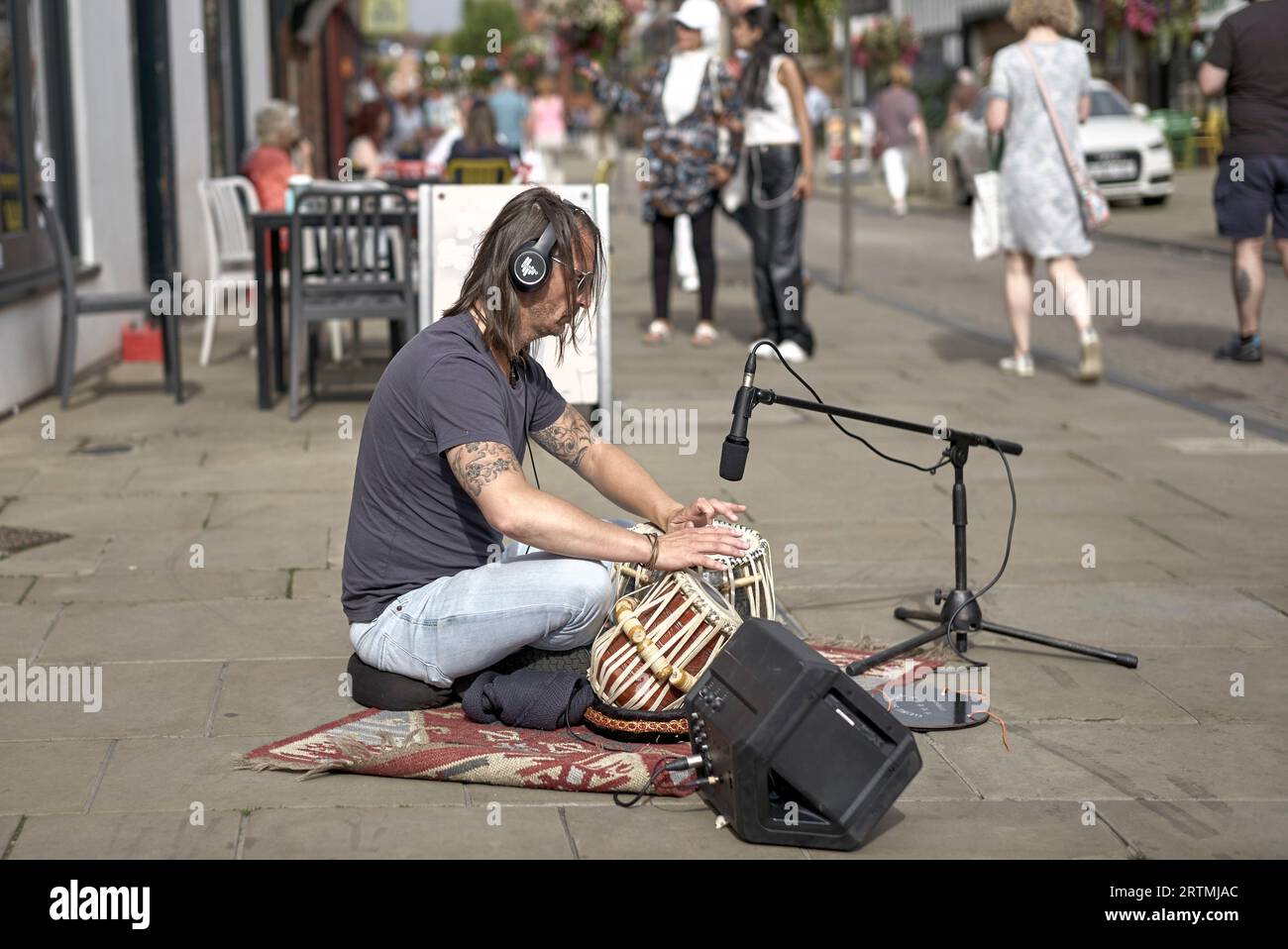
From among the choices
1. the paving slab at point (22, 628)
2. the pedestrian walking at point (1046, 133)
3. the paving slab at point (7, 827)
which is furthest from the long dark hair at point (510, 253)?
Result: the pedestrian walking at point (1046, 133)

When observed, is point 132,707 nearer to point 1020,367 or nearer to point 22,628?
point 22,628

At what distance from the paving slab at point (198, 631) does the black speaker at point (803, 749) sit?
1707 millimetres

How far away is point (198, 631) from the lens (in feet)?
16.8

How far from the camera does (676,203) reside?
34.9 ft

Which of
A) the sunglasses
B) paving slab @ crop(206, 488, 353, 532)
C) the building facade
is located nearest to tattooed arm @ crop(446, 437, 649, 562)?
the sunglasses

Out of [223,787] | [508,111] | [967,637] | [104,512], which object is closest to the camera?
[223,787]

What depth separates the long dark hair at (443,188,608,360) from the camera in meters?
3.97

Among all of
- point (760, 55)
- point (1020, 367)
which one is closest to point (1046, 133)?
point (1020, 367)

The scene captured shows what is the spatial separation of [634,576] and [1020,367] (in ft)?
20.3

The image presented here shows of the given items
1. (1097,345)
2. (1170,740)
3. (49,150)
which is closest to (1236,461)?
(1097,345)

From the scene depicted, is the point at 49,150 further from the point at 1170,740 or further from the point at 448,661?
the point at 1170,740

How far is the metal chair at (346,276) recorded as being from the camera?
27.7 feet

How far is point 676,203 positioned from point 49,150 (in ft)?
12.1

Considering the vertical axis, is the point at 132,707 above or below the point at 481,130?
below
